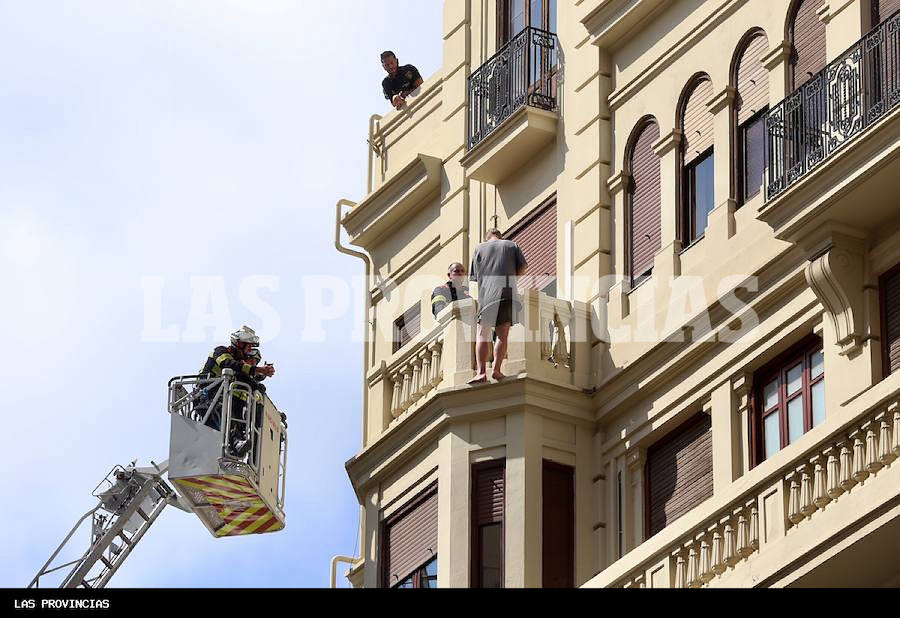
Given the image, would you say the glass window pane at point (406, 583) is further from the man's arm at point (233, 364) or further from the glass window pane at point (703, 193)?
the man's arm at point (233, 364)

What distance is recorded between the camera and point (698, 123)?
31.4m

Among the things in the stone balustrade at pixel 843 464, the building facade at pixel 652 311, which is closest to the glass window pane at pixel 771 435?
the building facade at pixel 652 311

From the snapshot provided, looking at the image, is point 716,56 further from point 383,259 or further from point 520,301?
point 383,259

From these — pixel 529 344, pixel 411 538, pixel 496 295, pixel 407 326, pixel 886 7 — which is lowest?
pixel 411 538

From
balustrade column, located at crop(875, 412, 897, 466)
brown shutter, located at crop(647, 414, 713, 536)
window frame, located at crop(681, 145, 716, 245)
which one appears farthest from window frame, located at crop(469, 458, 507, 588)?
balustrade column, located at crop(875, 412, 897, 466)

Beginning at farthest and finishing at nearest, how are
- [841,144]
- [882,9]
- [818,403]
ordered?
1. [882,9]
2. [818,403]
3. [841,144]

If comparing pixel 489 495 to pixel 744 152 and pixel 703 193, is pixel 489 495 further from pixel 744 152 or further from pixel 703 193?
pixel 744 152

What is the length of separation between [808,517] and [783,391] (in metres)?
4.38

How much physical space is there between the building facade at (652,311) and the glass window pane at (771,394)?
47 mm

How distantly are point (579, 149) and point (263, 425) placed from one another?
8835 millimetres

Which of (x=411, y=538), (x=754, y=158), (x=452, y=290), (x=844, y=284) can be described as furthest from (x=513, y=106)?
(x=844, y=284)

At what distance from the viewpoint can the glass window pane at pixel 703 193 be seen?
30844 mm

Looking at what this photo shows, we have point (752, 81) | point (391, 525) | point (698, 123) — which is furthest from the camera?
point (391, 525)

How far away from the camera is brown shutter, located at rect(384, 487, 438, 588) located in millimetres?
32188
